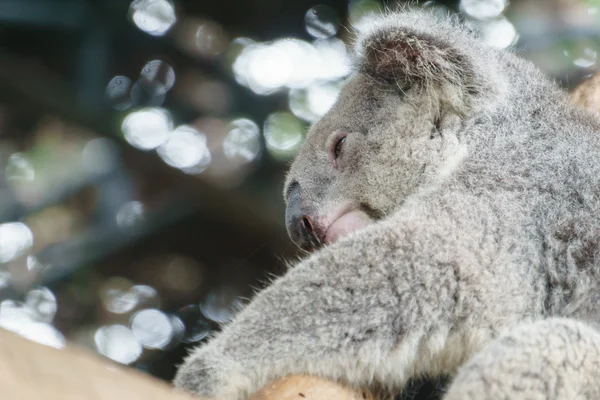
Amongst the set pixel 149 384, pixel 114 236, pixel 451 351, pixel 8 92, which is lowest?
pixel 114 236

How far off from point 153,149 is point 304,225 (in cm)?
297

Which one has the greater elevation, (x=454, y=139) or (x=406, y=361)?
(x=454, y=139)

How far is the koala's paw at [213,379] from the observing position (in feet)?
7.90

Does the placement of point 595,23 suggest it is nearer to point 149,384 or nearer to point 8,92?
point 8,92

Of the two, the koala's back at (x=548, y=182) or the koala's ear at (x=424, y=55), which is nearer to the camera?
the koala's back at (x=548, y=182)

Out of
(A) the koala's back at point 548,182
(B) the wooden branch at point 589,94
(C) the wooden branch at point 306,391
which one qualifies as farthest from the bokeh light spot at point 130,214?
(C) the wooden branch at point 306,391

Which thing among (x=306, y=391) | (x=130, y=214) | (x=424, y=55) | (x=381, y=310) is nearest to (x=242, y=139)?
(x=130, y=214)

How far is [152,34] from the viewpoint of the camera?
600 cm

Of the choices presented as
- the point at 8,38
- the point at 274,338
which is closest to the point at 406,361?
the point at 274,338

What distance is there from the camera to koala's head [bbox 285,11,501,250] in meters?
3.11

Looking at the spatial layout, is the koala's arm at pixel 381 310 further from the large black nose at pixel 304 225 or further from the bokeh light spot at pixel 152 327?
the bokeh light spot at pixel 152 327

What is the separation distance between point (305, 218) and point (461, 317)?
0.96 m

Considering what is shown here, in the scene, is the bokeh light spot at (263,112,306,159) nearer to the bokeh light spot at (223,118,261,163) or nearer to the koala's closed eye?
the bokeh light spot at (223,118,261,163)

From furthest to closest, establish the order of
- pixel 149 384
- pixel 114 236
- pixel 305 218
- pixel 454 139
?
pixel 114 236 < pixel 305 218 < pixel 454 139 < pixel 149 384
